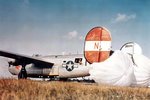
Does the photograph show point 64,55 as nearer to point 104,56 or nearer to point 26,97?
point 104,56

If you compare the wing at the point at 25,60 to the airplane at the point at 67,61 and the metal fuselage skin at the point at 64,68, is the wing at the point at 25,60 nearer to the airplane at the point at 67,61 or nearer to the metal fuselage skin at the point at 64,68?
the airplane at the point at 67,61

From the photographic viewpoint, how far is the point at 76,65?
3366cm

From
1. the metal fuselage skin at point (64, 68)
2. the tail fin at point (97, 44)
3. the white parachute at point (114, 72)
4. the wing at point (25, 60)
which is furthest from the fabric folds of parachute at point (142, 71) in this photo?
the wing at point (25, 60)

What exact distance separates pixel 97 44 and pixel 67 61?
11.0 metres

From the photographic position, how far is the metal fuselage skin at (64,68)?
3325 cm

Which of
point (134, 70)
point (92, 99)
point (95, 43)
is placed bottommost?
point (92, 99)

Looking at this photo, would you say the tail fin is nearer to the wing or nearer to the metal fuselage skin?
the metal fuselage skin

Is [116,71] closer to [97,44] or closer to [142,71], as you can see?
[142,71]

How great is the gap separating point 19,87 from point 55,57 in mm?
23762

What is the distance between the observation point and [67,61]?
3459 centimetres

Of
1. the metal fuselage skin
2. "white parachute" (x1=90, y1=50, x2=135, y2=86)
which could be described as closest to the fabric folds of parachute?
"white parachute" (x1=90, y1=50, x2=135, y2=86)

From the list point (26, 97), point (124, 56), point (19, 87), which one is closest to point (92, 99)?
point (26, 97)

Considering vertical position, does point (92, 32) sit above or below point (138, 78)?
above

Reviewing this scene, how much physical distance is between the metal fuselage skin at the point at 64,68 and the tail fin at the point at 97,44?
8.54 metres
